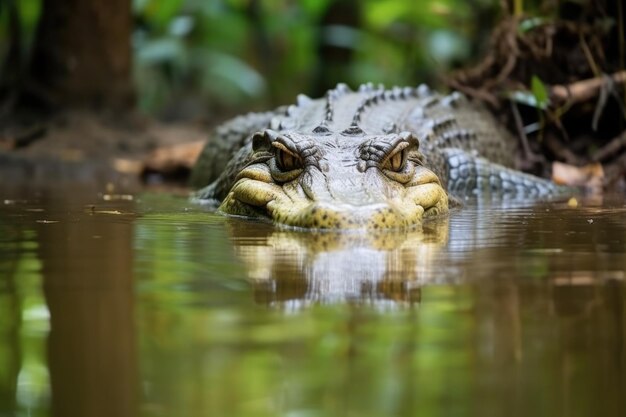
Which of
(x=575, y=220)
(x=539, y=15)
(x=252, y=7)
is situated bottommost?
(x=575, y=220)

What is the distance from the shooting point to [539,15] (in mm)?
8219

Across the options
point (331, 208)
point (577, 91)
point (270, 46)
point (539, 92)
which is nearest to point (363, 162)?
point (331, 208)

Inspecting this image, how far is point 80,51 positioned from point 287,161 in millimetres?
6029

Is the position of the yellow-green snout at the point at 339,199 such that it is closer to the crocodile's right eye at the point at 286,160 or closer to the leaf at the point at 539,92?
the crocodile's right eye at the point at 286,160

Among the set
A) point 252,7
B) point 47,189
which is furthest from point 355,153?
point 252,7

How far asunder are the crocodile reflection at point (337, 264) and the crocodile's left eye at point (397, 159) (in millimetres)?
775

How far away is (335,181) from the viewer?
171 inches

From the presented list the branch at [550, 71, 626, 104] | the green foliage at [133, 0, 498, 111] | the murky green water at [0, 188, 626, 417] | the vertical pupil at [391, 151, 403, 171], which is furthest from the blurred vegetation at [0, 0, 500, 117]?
the murky green water at [0, 188, 626, 417]

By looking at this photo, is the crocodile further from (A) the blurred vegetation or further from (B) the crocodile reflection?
(A) the blurred vegetation

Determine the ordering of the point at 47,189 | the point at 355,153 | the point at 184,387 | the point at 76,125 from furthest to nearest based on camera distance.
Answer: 1. the point at 76,125
2. the point at 47,189
3. the point at 355,153
4. the point at 184,387

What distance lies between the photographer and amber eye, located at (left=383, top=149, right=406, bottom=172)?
15.5 feet

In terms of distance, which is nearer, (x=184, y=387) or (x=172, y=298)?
(x=184, y=387)

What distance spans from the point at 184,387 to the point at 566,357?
701mm

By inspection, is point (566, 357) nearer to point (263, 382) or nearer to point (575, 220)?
point (263, 382)
